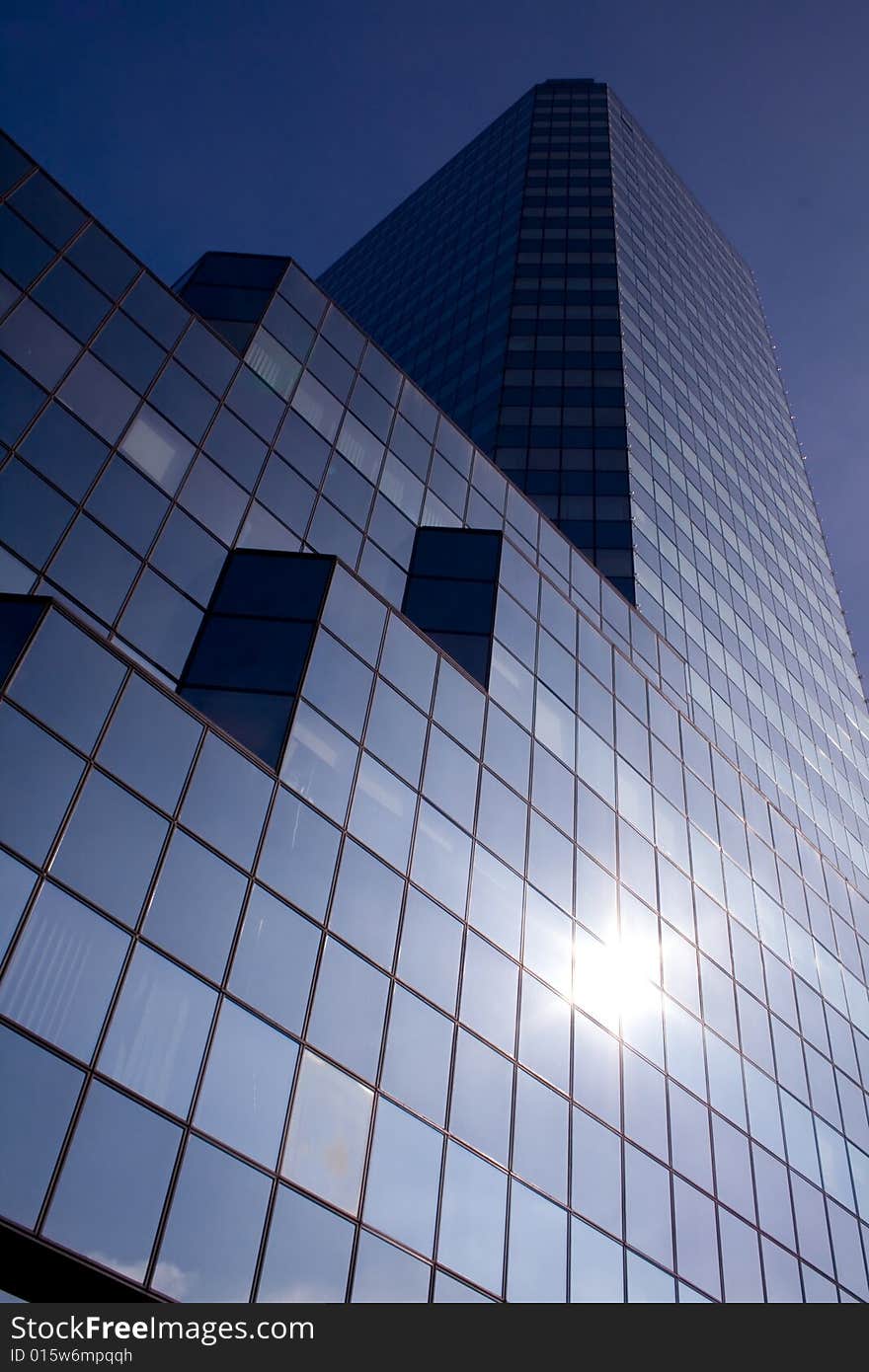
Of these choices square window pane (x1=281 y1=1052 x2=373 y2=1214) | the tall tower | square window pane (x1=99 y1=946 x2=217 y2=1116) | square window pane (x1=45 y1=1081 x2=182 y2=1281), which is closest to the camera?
square window pane (x1=45 y1=1081 x2=182 y2=1281)

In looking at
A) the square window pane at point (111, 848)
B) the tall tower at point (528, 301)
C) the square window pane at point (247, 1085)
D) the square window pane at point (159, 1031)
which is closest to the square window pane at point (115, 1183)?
the square window pane at point (159, 1031)

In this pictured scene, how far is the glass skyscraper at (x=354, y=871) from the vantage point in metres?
15.6

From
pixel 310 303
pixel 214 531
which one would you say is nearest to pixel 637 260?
pixel 310 303

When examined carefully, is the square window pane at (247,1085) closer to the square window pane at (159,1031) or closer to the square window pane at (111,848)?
the square window pane at (159,1031)

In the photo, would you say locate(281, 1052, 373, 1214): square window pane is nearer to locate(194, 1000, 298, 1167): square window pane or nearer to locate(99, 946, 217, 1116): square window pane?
locate(194, 1000, 298, 1167): square window pane

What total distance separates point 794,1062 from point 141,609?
22.7 meters

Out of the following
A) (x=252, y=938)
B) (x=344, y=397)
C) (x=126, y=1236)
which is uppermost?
(x=344, y=397)

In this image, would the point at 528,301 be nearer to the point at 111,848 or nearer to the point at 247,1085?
the point at 111,848

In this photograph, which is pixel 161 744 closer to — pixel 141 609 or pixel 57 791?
pixel 57 791

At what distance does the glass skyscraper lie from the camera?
15.6 meters

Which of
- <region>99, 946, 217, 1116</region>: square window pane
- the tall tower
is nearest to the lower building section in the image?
<region>99, 946, 217, 1116</region>: square window pane

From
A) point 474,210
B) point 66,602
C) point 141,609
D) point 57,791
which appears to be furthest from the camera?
point 474,210

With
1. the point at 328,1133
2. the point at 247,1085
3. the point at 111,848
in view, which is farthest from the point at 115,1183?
the point at 111,848

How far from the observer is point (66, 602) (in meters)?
22.1
